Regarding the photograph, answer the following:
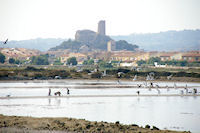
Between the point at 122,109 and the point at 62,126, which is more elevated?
the point at 62,126

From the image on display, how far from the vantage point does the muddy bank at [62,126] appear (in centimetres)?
2797

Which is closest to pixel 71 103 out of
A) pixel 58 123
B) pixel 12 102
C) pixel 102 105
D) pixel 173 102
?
pixel 102 105

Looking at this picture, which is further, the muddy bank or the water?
the water

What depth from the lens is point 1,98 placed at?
4669 cm

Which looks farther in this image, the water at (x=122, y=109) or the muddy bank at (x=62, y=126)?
the water at (x=122, y=109)

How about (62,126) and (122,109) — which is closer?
(62,126)

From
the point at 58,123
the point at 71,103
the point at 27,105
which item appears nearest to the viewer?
the point at 58,123

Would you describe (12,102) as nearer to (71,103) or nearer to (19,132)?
(71,103)

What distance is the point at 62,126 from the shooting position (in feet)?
94.7

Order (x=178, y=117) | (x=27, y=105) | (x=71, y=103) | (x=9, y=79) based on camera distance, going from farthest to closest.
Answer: (x=9, y=79)
(x=71, y=103)
(x=27, y=105)
(x=178, y=117)

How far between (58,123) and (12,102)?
1536 cm

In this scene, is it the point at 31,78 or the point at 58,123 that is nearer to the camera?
the point at 58,123

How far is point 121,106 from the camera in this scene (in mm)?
42844

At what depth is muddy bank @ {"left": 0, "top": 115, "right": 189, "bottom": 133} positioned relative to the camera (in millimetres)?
27969
